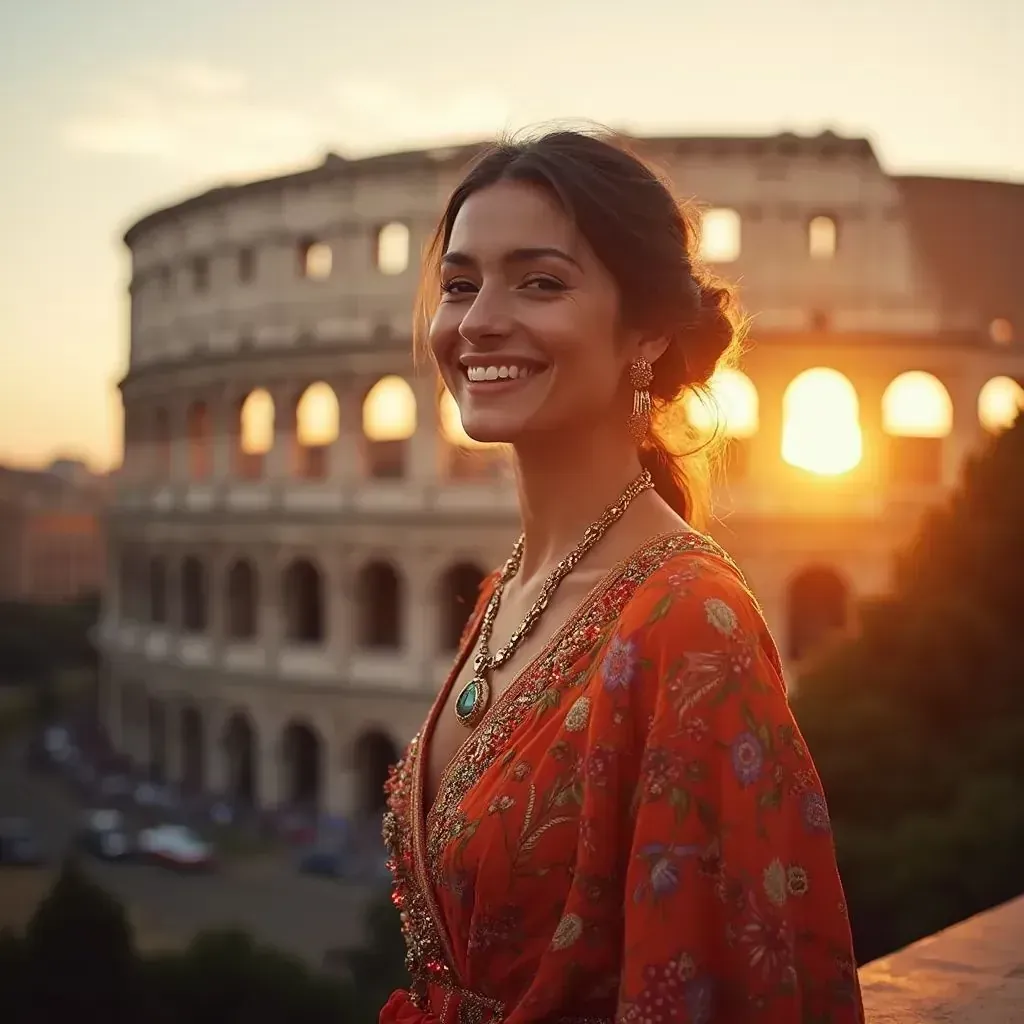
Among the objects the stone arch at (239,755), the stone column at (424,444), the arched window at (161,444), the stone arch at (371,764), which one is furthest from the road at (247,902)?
Result: the arched window at (161,444)

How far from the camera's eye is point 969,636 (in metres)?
11.1

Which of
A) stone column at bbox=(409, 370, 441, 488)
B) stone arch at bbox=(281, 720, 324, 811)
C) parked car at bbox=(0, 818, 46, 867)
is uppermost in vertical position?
stone column at bbox=(409, 370, 441, 488)

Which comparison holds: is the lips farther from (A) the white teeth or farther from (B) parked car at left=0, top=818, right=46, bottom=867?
(B) parked car at left=0, top=818, right=46, bottom=867

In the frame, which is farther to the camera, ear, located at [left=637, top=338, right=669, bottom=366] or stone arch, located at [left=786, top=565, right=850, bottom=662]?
stone arch, located at [left=786, top=565, right=850, bottom=662]

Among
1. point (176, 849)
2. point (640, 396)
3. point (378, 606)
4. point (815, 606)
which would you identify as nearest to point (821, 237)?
point (815, 606)

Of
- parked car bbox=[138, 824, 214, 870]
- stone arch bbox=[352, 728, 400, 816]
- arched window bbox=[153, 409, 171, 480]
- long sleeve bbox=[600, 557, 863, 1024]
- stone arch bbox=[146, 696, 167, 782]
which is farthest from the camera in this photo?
arched window bbox=[153, 409, 171, 480]

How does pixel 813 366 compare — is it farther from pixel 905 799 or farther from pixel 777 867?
pixel 777 867

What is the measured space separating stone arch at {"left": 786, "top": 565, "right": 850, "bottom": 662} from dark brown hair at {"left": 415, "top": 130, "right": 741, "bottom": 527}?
1914 centimetres

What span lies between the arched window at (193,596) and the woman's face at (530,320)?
23485 mm

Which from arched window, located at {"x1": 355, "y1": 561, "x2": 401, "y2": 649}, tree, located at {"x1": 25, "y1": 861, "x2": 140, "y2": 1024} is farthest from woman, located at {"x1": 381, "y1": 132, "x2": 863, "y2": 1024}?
arched window, located at {"x1": 355, "y1": 561, "x2": 401, "y2": 649}

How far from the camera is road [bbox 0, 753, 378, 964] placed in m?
17.4

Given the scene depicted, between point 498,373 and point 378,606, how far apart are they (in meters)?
21.6

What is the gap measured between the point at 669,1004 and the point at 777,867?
25 centimetres

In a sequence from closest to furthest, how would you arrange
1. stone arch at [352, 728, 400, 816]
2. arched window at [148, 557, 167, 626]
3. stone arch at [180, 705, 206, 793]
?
stone arch at [352, 728, 400, 816]
stone arch at [180, 705, 206, 793]
arched window at [148, 557, 167, 626]
